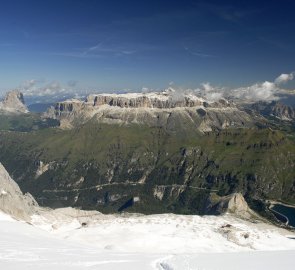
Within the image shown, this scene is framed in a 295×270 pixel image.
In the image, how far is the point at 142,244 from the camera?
294ft

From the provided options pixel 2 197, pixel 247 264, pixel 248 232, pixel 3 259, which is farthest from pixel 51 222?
pixel 247 264

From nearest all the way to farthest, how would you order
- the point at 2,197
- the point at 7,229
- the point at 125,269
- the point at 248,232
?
1. the point at 125,269
2. the point at 7,229
3. the point at 248,232
4. the point at 2,197

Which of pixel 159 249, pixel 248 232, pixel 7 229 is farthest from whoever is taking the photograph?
pixel 248 232

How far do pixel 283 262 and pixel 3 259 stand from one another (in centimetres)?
3163

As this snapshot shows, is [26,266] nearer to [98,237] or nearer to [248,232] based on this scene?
[98,237]

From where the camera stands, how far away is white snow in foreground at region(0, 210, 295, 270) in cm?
4884

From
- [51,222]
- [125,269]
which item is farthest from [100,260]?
[51,222]

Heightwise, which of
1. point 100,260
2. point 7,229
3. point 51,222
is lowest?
point 51,222

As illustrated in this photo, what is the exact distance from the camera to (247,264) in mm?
48719

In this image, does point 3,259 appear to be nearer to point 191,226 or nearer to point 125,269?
point 125,269

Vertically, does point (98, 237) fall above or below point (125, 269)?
below

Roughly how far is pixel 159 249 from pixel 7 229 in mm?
29025

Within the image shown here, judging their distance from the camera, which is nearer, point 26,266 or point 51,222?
point 26,266

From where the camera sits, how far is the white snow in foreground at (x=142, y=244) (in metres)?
48.8
